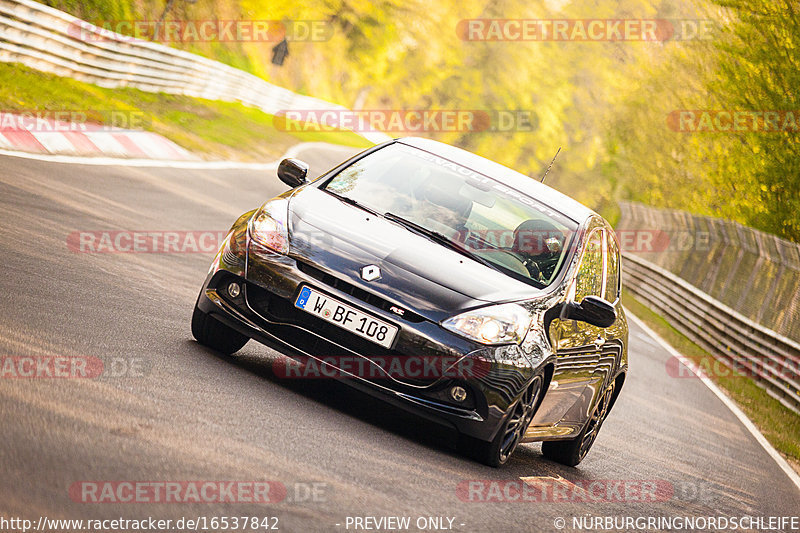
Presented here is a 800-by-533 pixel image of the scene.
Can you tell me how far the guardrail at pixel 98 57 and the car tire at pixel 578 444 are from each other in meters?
14.8

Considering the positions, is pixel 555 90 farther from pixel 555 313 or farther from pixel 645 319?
pixel 555 313

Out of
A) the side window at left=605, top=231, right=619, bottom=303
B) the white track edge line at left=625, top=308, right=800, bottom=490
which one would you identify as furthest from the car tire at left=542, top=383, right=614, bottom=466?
the white track edge line at left=625, top=308, right=800, bottom=490

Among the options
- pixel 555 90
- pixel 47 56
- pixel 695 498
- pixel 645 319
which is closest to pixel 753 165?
pixel 645 319

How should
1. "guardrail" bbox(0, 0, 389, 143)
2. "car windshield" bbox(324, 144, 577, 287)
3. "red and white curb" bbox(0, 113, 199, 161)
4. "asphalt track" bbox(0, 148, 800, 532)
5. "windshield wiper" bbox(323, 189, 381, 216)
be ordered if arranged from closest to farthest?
"asphalt track" bbox(0, 148, 800, 532), "car windshield" bbox(324, 144, 577, 287), "windshield wiper" bbox(323, 189, 381, 216), "red and white curb" bbox(0, 113, 199, 161), "guardrail" bbox(0, 0, 389, 143)

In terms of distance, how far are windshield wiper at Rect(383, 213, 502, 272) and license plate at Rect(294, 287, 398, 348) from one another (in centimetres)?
100

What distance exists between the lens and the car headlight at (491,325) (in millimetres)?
6453

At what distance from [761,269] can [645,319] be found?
13.8ft

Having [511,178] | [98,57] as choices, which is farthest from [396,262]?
[98,57]

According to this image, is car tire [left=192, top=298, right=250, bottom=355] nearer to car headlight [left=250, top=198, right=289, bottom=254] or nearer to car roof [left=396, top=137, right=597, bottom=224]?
car headlight [left=250, top=198, right=289, bottom=254]

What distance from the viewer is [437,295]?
258 inches

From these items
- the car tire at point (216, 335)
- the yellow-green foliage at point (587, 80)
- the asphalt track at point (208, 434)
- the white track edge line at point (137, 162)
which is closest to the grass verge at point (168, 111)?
the white track edge line at point (137, 162)

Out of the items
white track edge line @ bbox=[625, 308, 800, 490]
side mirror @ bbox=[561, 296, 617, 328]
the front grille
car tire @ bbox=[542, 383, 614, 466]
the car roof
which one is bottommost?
white track edge line @ bbox=[625, 308, 800, 490]

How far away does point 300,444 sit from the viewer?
5805mm

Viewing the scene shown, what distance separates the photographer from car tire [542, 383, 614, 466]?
8.11 metres
